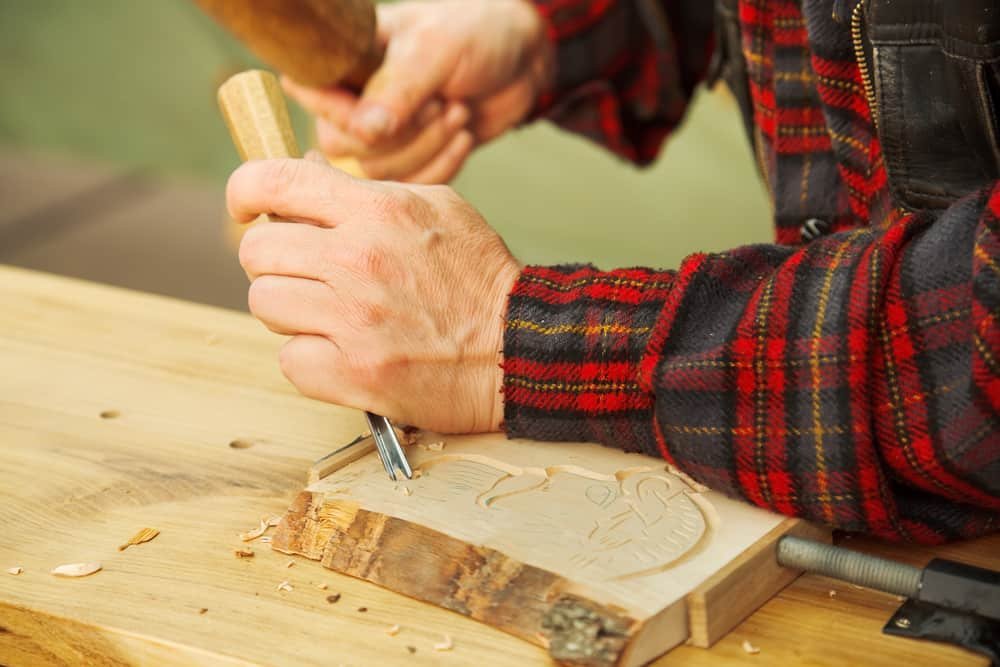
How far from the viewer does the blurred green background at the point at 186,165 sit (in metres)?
2.65

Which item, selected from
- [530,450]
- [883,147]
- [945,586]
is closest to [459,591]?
[530,450]

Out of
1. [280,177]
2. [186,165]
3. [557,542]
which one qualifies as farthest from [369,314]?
[186,165]

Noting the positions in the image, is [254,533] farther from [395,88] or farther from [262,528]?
[395,88]

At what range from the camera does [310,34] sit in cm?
110

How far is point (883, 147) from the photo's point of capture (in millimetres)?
907

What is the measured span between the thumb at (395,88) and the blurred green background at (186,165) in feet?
4.13

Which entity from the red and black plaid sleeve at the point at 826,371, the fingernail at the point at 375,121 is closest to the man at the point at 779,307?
the red and black plaid sleeve at the point at 826,371

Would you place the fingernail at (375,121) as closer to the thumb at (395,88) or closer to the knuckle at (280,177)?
the thumb at (395,88)

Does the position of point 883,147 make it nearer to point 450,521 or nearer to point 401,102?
point 450,521

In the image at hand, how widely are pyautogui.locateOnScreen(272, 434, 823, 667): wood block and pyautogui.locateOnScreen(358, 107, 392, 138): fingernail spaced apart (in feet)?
1.60

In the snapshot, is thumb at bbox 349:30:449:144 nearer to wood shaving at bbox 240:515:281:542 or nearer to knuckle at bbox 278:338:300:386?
knuckle at bbox 278:338:300:386

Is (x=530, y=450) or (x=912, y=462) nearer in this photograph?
(x=912, y=462)

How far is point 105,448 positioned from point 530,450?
34 cm

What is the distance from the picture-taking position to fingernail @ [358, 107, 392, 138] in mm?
1254
